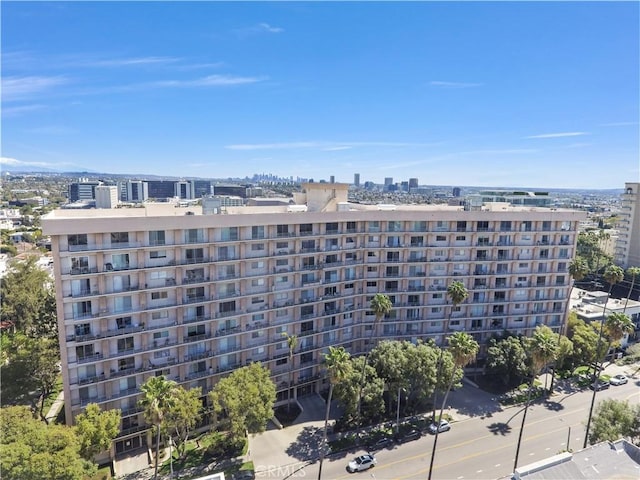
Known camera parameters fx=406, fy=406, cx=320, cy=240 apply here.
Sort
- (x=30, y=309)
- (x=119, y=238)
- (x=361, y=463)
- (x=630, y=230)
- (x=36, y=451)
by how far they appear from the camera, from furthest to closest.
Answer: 1. (x=630, y=230)
2. (x=30, y=309)
3. (x=361, y=463)
4. (x=119, y=238)
5. (x=36, y=451)

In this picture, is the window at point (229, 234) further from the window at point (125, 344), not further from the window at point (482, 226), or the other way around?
the window at point (482, 226)

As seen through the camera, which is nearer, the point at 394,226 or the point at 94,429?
the point at 94,429

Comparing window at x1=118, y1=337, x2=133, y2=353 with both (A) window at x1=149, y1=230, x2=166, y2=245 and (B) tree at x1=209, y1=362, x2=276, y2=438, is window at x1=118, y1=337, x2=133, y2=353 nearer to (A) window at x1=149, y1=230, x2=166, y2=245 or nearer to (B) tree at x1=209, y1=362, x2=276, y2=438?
(B) tree at x1=209, y1=362, x2=276, y2=438

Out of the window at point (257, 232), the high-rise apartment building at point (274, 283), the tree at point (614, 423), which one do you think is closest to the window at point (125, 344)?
the high-rise apartment building at point (274, 283)

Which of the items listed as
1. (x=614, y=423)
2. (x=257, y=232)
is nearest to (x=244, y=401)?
(x=257, y=232)

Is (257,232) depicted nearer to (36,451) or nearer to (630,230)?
(36,451)

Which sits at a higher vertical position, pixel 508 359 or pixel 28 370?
pixel 28 370
